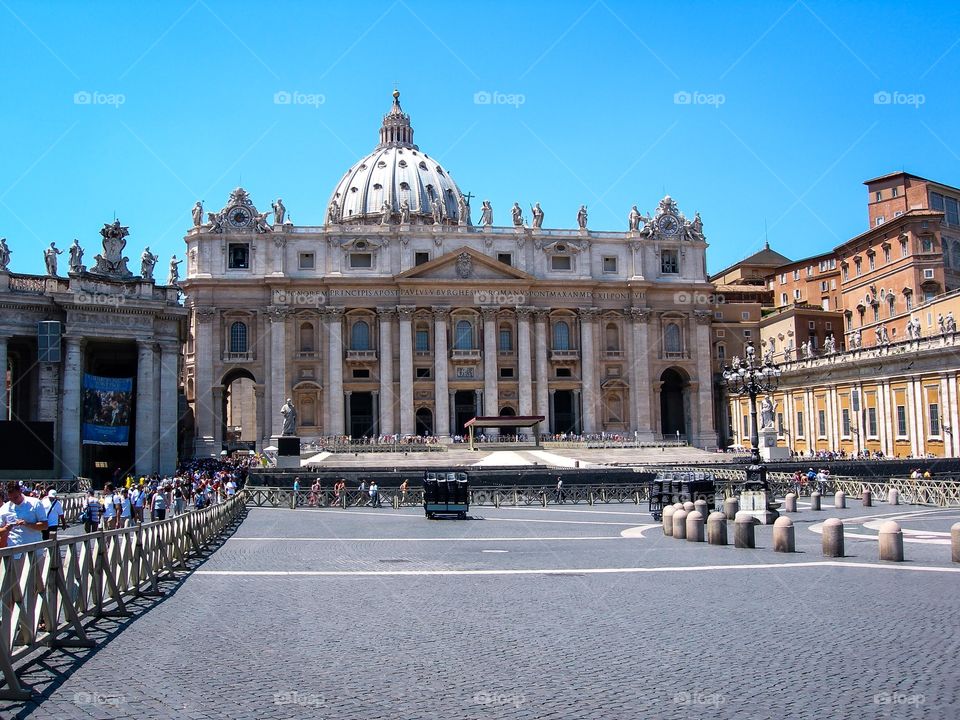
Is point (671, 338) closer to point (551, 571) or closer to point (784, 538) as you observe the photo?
point (784, 538)

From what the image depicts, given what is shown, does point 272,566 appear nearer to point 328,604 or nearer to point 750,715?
point 328,604

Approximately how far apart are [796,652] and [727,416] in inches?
3046

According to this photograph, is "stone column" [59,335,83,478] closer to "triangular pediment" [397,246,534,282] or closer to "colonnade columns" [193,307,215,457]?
"colonnade columns" [193,307,215,457]

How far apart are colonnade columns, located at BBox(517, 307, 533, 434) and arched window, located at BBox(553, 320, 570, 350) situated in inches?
117

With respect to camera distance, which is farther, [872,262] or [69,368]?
[872,262]

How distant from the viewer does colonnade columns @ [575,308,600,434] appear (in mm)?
80188

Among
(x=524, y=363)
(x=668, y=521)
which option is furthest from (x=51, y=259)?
(x=524, y=363)

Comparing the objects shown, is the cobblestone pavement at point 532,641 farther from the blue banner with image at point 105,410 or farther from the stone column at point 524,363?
the stone column at point 524,363

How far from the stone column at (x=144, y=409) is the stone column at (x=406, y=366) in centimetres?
3656

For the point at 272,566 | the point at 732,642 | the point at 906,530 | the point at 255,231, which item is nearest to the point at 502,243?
the point at 255,231

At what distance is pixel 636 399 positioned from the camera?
265ft

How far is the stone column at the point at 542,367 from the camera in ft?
262

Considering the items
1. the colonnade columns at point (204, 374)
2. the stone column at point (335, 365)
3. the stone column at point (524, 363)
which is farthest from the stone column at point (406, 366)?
the colonnade columns at point (204, 374)

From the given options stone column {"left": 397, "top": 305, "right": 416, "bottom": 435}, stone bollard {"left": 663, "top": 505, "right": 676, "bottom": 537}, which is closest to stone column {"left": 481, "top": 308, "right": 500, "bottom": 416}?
stone column {"left": 397, "top": 305, "right": 416, "bottom": 435}
